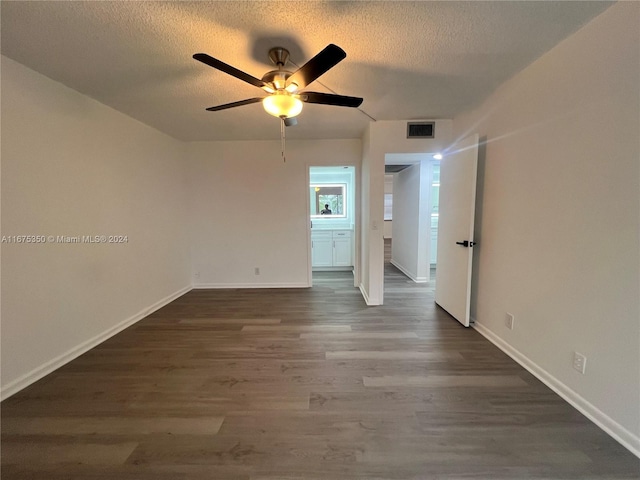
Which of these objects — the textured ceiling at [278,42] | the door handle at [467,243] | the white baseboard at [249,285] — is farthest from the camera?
the white baseboard at [249,285]

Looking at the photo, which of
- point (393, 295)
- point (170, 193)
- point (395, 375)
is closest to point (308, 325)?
point (395, 375)

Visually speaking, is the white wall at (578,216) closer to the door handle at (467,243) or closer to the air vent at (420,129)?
the door handle at (467,243)

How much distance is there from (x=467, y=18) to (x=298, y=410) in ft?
8.28

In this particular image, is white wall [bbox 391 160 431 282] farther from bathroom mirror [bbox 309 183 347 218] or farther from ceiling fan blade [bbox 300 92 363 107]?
ceiling fan blade [bbox 300 92 363 107]

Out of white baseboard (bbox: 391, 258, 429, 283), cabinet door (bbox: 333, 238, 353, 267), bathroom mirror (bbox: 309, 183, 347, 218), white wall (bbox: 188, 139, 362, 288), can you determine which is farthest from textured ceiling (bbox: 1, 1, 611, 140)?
bathroom mirror (bbox: 309, 183, 347, 218)

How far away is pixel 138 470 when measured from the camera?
4.21ft

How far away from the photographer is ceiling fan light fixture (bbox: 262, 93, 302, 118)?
174 cm

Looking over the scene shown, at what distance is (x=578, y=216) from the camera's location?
1.60 metres

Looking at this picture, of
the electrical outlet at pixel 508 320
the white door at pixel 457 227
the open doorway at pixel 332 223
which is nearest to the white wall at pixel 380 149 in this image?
the white door at pixel 457 227

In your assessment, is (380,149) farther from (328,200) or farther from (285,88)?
(328,200)

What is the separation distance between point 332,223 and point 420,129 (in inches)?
119

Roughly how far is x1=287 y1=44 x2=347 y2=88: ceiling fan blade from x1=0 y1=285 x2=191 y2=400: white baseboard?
280 centimetres

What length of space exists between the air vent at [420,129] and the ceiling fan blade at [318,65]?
1.94 meters

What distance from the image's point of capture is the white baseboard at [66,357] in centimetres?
181
